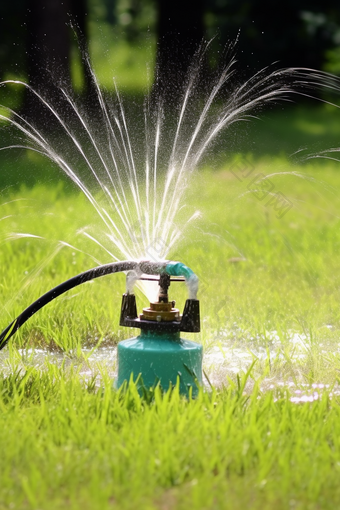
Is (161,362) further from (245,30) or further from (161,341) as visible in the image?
(245,30)

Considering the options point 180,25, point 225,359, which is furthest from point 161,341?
point 180,25

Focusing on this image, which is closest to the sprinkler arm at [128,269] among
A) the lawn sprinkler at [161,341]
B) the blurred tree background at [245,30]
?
the lawn sprinkler at [161,341]

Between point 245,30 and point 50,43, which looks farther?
point 245,30

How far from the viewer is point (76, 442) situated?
191 centimetres

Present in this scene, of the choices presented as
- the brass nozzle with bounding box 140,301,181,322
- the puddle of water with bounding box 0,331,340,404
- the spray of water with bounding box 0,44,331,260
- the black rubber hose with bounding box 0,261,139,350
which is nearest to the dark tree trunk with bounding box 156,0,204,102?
the spray of water with bounding box 0,44,331,260

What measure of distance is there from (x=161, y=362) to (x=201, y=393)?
0.18 m

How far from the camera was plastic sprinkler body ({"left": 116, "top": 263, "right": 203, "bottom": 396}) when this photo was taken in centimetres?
232

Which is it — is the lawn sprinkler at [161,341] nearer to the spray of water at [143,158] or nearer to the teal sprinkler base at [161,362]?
the teal sprinkler base at [161,362]

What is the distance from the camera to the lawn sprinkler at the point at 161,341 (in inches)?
91.6

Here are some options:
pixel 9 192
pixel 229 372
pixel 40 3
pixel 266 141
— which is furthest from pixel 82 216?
pixel 266 141

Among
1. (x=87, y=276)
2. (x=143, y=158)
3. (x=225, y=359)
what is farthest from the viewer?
(x=143, y=158)

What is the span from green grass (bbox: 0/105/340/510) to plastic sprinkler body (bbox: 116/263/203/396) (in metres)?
0.07

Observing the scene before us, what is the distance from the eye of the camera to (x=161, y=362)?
7.62 ft

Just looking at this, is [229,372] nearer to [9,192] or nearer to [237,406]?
[237,406]
